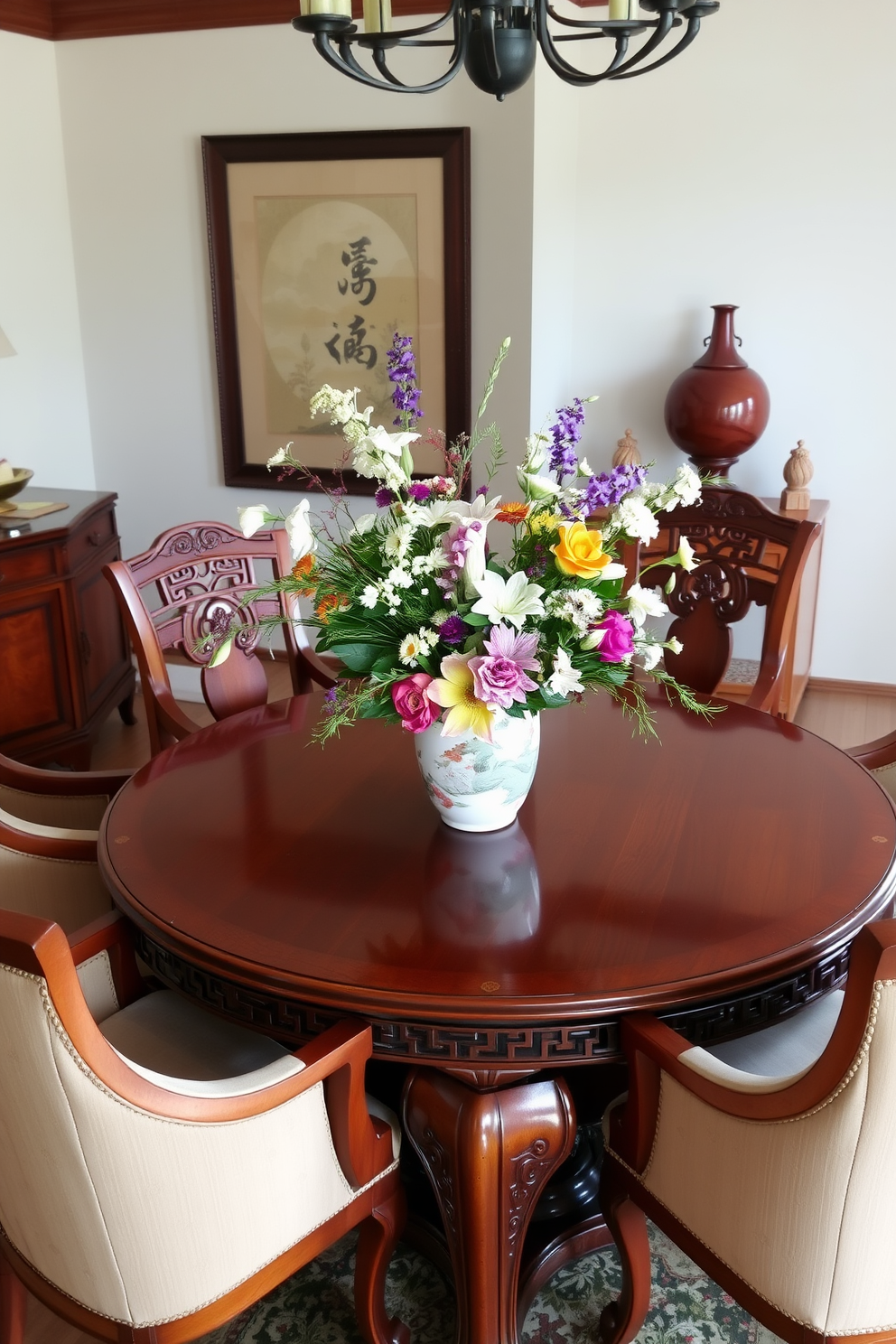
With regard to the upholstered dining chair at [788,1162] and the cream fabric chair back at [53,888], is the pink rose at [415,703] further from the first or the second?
the cream fabric chair back at [53,888]

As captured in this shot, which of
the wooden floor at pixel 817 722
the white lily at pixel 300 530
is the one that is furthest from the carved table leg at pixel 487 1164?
the wooden floor at pixel 817 722

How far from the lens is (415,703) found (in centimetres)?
151

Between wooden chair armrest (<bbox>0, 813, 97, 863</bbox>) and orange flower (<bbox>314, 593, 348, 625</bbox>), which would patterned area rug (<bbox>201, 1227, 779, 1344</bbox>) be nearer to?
wooden chair armrest (<bbox>0, 813, 97, 863</bbox>)

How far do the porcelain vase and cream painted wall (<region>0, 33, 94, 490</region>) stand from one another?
3.08 meters

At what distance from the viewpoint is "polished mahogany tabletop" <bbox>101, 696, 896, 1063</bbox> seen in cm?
139

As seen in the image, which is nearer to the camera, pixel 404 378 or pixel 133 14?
pixel 404 378

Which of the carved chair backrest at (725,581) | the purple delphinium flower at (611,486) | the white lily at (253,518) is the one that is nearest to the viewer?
the purple delphinium flower at (611,486)

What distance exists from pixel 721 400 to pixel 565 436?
101 inches

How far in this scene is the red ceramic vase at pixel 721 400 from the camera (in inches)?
154

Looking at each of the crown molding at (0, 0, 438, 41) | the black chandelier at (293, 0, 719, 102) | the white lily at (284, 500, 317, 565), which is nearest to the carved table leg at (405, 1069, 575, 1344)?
the white lily at (284, 500, 317, 565)

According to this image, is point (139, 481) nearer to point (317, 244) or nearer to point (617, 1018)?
point (317, 244)

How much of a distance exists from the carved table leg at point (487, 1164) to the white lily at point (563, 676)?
52 cm

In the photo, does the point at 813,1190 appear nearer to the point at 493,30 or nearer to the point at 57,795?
the point at 57,795

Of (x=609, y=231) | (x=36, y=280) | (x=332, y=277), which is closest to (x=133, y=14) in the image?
(x=36, y=280)
